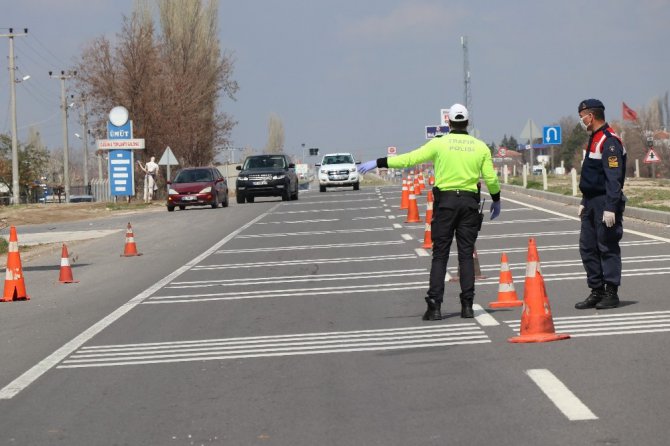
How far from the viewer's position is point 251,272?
17.7 meters

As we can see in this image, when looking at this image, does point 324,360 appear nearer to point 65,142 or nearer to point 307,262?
point 307,262

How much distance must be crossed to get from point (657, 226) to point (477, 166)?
1376 centimetres

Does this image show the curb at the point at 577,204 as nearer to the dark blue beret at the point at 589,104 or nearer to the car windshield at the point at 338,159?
the car windshield at the point at 338,159

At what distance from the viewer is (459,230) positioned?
1141cm

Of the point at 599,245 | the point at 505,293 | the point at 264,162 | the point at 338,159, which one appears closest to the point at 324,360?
the point at 505,293

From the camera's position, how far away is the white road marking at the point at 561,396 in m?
6.85

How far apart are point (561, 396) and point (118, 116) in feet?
158

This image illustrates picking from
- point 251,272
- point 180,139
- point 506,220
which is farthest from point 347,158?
point 251,272

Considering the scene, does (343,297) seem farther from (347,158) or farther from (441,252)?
(347,158)

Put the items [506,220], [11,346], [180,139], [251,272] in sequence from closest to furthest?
[11,346] < [251,272] < [506,220] < [180,139]

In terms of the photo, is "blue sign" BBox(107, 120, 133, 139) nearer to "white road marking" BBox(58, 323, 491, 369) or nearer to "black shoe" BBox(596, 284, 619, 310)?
"black shoe" BBox(596, 284, 619, 310)

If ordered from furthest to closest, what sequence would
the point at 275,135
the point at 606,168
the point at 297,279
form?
the point at 275,135 < the point at 297,279 < the point at 606,168

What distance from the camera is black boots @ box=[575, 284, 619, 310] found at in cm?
1157

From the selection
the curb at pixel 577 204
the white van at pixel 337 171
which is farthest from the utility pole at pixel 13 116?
the curb at pixel 577 204
